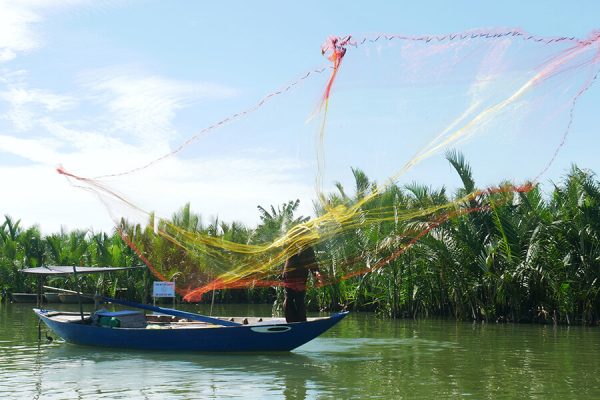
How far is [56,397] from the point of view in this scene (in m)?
10.7

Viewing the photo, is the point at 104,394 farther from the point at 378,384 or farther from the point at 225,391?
the point at 378,384

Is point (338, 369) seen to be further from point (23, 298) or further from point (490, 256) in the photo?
point (23, 298)

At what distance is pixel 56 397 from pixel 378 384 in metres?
4.95

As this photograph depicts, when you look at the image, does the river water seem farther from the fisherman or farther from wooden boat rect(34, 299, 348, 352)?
the fisherman

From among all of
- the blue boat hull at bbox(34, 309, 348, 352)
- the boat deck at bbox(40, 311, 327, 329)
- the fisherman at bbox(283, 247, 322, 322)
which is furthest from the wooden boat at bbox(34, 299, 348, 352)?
the fisherman at bbox(283, 247, 322, 322)

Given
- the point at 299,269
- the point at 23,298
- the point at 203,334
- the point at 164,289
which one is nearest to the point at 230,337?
the point at 203,334

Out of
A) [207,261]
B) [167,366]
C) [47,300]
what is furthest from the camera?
[47,300]

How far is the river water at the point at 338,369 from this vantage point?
11172 millimetres

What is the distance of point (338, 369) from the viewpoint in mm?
13562

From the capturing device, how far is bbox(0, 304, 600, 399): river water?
36.7ft

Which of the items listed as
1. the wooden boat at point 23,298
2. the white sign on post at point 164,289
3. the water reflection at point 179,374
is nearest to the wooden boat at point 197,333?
the water reflection at point 179,374

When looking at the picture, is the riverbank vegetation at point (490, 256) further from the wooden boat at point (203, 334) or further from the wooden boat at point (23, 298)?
the wooden boat at point (23, 298)

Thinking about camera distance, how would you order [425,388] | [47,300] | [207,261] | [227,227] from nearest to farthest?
[425,388] < [207,261] < [227,227] < [47,300]

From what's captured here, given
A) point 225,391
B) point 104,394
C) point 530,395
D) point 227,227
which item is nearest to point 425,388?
point 530,395
